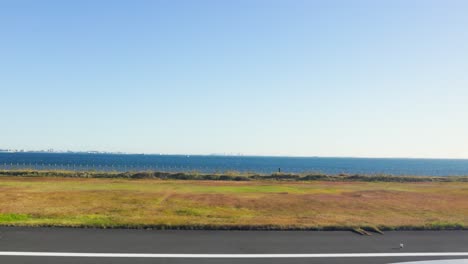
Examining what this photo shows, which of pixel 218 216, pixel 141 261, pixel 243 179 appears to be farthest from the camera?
pixel 243 179

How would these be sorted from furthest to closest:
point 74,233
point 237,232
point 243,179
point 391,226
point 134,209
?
1. point 243,179
2. point 134,209
3. point 391,226
4. point 237,232
5. point 74,233

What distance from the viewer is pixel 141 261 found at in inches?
329

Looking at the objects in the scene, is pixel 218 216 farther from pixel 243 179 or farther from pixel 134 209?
pixel 243 179

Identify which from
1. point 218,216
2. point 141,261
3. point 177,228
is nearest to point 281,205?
point 218,216

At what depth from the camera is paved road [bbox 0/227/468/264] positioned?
28.7 ft

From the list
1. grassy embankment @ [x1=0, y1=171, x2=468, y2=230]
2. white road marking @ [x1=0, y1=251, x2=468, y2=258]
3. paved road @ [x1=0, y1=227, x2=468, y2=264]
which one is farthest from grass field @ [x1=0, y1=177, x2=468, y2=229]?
white road marking @ [x1=0, y1=251, x2=468, y2=258]

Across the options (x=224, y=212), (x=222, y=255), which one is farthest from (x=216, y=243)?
(x=224, y=212)

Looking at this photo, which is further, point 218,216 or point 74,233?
point 218,216

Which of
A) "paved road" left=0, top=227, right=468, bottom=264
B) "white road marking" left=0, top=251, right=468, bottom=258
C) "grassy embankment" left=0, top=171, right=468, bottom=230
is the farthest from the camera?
"grassy embankment" left=0, top=171, right=468, bottom=230

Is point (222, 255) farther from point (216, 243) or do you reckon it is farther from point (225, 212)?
point (225, 212)

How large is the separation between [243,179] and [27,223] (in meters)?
30.9

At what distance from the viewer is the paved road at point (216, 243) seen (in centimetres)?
875

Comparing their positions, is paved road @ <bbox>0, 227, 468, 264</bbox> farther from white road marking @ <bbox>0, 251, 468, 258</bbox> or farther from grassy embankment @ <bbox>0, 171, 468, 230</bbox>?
grassy embankment @ <bbox>0, 171, 468, 230</bbox>

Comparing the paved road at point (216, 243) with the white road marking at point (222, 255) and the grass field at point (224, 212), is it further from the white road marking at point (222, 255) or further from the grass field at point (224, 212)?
the grass field at point (224, 212)
